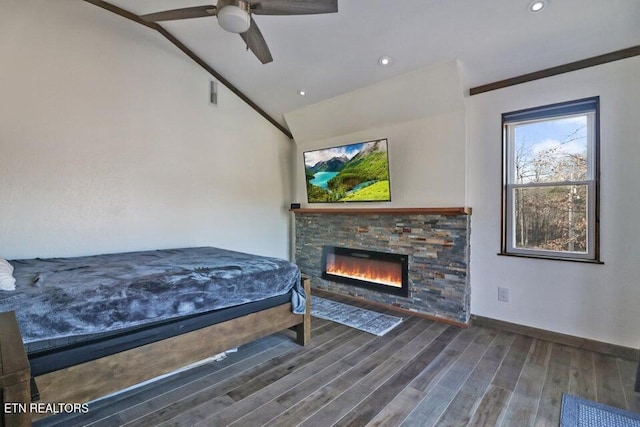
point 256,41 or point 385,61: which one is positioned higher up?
point 385,61

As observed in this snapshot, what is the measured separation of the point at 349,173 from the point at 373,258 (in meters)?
1.20

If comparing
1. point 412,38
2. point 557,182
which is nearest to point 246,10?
point 412,38

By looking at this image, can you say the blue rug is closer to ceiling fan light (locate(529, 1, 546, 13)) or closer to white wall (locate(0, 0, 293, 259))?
ceiling fan light (locate(529, 1, 546, 13))

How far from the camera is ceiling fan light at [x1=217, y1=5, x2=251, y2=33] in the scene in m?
2.02

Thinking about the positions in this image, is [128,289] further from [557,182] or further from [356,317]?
[557,182]

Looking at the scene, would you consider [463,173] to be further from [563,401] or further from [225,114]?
[225,114]

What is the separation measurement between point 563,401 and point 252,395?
2041 millimetres

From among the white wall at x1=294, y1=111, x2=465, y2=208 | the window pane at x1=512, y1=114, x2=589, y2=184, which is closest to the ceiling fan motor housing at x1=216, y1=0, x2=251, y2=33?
the white wall at x1=294, y1=111, x2=465, y2=208

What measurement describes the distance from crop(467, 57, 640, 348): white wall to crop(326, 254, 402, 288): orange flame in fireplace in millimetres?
890

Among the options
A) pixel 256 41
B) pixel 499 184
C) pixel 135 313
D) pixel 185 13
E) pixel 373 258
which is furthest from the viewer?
pixel 373 258

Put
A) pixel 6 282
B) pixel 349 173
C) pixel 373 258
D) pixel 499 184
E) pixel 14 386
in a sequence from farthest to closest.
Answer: pixel 349 173 → pixel 373 258 → pixel 499 184 → pixel 6 282 → pixel 14 386

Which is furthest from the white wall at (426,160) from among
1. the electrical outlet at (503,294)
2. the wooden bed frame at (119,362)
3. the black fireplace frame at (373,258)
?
the wooden bed frame at (119,362)

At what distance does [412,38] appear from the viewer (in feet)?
9.41

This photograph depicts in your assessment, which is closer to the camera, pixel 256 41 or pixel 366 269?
pixel 256 41
